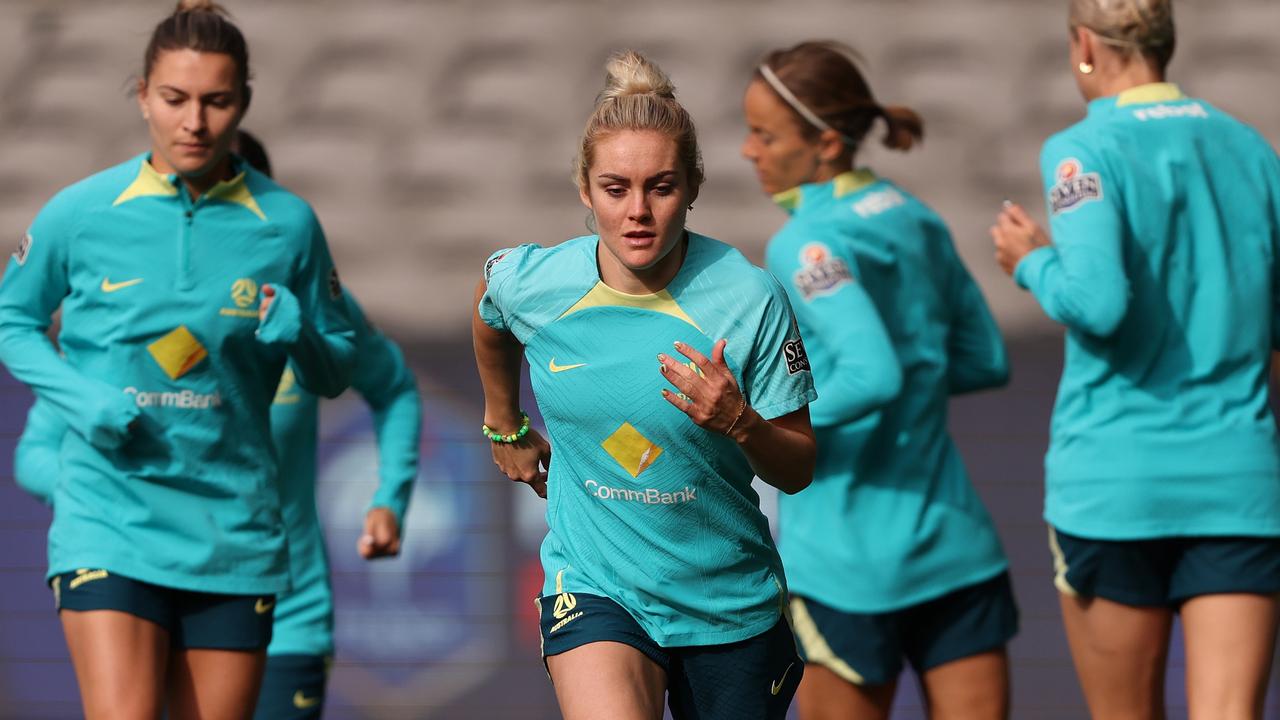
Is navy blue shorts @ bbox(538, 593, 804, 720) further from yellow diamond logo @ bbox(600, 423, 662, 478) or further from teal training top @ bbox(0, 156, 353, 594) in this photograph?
→ teal training top @ bbox(0, 156, 353, 594)

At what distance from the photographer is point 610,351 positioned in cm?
372

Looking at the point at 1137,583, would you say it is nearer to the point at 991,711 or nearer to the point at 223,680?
the point at 991,711

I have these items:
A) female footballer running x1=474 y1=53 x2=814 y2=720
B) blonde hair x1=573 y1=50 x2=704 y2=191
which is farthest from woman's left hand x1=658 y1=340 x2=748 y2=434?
blonde hair x1=573 y1=50 x2=704 y2=191

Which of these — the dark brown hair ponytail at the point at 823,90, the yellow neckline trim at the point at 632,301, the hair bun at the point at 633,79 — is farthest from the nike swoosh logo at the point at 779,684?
the dark brown hair ponytail at the point at 823,90

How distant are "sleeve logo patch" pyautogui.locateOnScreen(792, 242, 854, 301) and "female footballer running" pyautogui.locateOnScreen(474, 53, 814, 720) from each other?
1.05m

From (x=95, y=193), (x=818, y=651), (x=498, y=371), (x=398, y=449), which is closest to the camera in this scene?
(x=498, y=371)

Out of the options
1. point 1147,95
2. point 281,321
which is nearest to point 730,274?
point 281,321

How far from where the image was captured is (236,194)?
480 centimetres

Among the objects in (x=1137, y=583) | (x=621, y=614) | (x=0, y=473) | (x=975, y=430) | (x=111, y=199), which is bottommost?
(x=0, y=473)

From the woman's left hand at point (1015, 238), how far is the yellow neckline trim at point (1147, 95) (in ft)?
1.25

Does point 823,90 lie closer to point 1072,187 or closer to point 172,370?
point 1072,187

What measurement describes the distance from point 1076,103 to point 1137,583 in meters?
4.46

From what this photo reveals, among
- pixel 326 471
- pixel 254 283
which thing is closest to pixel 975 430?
pixel 326 471

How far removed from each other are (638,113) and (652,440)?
662 mm
